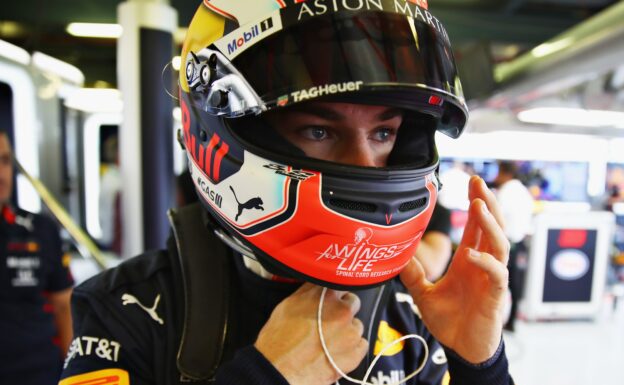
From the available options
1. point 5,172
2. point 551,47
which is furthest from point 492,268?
point 551,47

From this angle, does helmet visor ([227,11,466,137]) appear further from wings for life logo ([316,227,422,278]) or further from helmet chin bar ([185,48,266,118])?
wings for life logo ([316,227,422,278])

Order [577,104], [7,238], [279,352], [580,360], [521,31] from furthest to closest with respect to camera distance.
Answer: [577,104] < [521,31] < [580,360] < [7,238] < [279,352]

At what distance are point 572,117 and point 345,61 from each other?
833cm

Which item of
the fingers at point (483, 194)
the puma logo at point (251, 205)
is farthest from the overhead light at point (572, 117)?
the puma logo at point (251, 205)

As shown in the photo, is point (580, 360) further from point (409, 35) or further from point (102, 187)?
point (102, 187)

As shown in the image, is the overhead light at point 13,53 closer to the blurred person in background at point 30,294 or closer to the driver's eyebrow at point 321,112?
the blurred person in background at point 30,294

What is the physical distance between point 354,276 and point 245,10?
42 centimetres

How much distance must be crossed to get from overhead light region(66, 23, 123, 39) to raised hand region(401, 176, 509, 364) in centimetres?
331

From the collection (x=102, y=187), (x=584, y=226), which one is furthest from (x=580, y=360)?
(x=102, y=187)

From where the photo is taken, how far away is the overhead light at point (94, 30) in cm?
324

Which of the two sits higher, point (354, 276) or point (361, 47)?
point (361, 47)

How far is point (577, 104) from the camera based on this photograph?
706 cm

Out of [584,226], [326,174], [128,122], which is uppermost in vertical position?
[128,122]

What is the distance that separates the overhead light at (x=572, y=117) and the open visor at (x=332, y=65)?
7.45m
